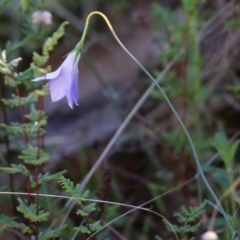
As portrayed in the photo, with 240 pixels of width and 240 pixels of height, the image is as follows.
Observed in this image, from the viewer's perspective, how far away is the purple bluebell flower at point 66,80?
57.1 inches

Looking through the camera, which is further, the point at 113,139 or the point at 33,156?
the point at 113,139

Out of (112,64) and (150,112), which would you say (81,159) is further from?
(112,64)

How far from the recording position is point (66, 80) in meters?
1.46

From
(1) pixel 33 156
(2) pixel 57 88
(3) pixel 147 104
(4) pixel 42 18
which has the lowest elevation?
(3) pixel 147 104

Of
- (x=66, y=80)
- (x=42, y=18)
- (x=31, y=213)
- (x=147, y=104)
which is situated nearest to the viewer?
(x=31, y=213)

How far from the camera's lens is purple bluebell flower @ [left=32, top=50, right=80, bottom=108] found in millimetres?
1449

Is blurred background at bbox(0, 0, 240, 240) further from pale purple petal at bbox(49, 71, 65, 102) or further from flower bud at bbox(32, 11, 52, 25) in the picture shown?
pale purple petal at bbox(49, 71, 65, 102)

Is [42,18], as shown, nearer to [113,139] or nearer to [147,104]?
[113,139]

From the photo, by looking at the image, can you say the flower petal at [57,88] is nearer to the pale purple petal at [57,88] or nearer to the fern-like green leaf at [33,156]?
the pale purple petal at [57,88]

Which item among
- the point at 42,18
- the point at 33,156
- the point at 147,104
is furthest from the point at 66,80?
the point at 147,104

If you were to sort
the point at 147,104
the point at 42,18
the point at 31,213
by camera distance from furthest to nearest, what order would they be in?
the point at 147,104, the point at 42,18, the point at 31,213

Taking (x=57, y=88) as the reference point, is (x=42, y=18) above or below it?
above

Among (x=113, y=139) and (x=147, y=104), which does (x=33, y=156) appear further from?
(x=147, y=104)

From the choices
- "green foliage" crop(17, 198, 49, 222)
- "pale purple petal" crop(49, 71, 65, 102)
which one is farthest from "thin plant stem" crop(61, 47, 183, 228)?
"pale purple petal" crop(49, 71, 65, 102)
